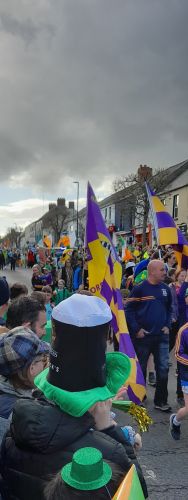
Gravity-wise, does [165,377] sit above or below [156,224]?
below

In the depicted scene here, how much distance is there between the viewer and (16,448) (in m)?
1.57

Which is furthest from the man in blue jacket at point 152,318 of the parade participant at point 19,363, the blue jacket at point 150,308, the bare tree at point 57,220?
the bare tree at point 57,220

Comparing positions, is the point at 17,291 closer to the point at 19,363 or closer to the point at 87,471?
the point at 19,363

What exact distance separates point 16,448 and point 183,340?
303 cm

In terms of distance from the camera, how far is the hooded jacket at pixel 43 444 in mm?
1453

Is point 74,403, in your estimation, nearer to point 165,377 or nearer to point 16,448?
point 16,448

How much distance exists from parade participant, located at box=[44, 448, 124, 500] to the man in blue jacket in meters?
4.29

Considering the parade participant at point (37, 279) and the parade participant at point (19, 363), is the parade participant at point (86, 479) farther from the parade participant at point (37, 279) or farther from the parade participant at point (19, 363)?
the parade participant at point (37, 279)

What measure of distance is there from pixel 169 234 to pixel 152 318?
2.87m

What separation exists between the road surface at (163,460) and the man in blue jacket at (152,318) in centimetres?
58

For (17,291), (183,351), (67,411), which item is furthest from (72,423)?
(17,291)

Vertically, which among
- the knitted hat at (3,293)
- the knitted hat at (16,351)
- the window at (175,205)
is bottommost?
the knitted hat at (16,351)

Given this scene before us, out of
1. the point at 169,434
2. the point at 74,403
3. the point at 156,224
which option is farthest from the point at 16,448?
the point at 156,224

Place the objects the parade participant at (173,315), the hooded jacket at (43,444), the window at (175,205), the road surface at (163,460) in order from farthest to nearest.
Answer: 1. the window at (175,205)
2. the parade participant at (173,315)
3. the road surface at (163,460)
4. the hooded jacket at (43,444)
